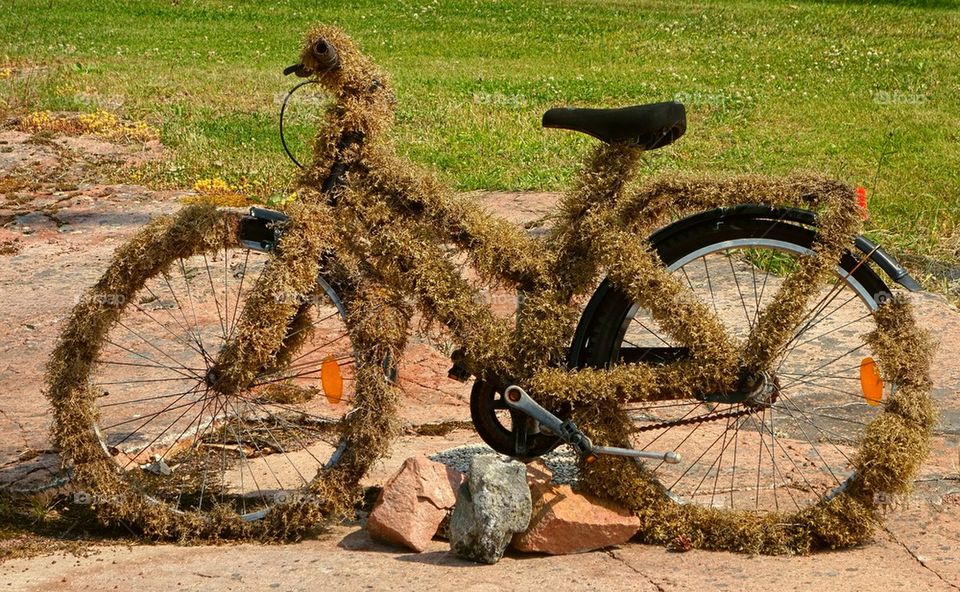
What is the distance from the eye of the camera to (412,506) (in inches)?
164

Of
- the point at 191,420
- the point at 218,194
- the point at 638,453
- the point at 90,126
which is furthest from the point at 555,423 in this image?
the point at 90,126

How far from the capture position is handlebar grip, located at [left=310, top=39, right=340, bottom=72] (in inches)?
166

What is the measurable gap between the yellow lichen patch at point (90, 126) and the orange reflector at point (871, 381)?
7.26 m

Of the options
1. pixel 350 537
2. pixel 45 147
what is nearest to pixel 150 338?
pixel 350 537

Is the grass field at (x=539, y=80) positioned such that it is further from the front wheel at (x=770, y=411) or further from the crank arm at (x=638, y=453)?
the crank arm at (x=638, y=453)

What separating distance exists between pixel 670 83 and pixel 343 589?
9819mm

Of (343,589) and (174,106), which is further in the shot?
(174,106)

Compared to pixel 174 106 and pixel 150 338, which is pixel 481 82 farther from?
pixel 150 338

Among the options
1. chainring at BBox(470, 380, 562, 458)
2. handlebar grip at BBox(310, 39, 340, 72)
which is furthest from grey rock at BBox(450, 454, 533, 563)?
handlebar grip at BBox(310, 39, 340, 72)

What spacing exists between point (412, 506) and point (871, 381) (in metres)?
1.58

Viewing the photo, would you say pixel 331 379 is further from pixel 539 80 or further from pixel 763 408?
pixel 539 80

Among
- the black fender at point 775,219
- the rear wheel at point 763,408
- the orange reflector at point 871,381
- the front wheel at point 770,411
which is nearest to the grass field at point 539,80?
the rear wheel at point 763,408

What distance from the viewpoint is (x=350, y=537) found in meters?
4.36

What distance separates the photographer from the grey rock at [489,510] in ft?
13.0
